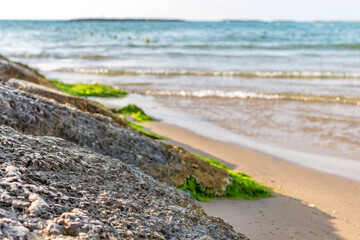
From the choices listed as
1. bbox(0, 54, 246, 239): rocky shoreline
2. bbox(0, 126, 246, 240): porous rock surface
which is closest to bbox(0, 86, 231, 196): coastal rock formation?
bbox(0, 54, 246, 239): rocky shoreline

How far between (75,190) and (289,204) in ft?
12.8

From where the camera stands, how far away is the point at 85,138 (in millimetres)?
4426

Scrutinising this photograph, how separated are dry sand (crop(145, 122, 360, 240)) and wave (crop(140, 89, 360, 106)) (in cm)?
691

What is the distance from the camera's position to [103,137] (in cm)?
461

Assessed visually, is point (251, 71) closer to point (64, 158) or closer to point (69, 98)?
point (69, 98)

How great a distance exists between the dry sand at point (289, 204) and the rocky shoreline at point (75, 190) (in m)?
1.26

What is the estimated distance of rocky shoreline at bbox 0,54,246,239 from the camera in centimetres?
210

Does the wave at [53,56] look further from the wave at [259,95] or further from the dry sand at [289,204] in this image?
the dry sand at [289,204]

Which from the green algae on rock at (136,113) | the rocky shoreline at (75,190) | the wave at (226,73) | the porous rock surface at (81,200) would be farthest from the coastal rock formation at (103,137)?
the wave at (226,73)

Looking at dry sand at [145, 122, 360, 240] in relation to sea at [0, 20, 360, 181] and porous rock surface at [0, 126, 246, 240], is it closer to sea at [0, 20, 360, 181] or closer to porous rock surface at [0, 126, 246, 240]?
sea at [0, 20, 360, 181]

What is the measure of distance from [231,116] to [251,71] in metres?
11.1

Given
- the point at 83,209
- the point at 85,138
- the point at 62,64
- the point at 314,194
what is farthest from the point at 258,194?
the point at 62,64

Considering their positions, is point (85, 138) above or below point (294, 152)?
above

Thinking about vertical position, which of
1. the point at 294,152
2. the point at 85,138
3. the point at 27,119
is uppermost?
the point at 27,119
